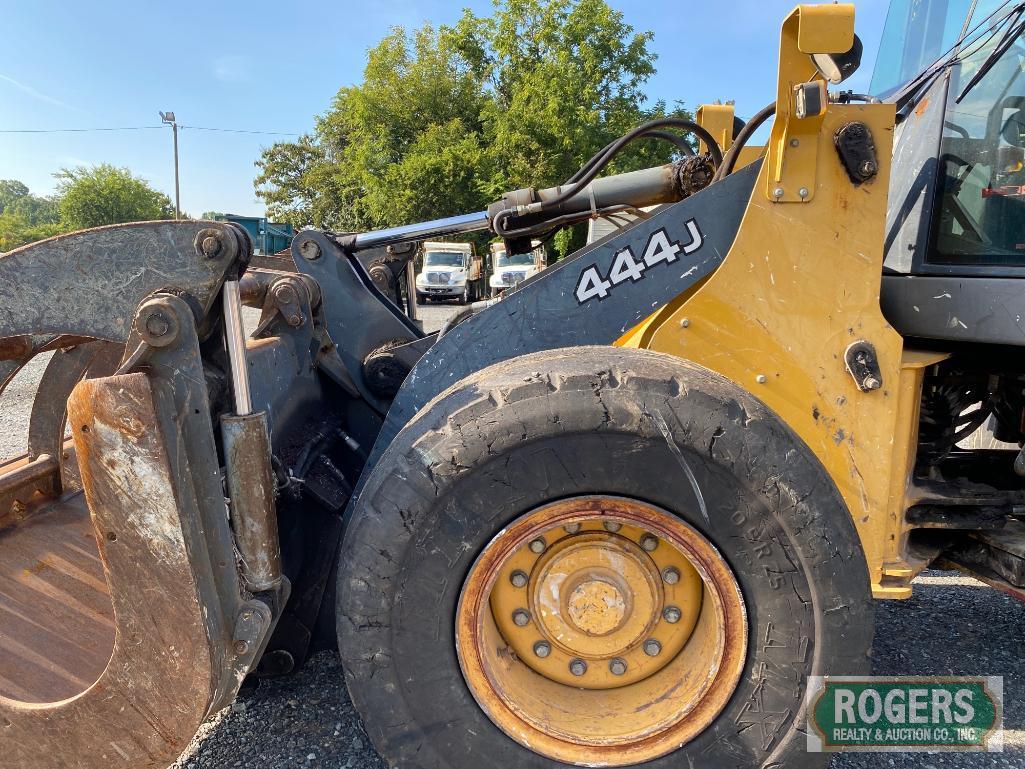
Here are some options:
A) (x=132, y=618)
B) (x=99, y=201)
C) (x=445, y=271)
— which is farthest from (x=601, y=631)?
(x=99, y=201)

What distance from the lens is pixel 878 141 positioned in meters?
1.98

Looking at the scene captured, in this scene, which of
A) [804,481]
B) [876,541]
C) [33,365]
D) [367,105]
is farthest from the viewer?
[367,105]

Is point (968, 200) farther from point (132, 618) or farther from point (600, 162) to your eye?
point (132, 618)

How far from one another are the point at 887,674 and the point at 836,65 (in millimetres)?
2372

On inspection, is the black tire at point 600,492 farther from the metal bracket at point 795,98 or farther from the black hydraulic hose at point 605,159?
the black hydraulic hose at point 605,159

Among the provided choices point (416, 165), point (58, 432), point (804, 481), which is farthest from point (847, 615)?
point (416, 165)

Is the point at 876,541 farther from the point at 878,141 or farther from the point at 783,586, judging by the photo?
the point at 878,141

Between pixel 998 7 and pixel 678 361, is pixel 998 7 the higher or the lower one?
the higher one

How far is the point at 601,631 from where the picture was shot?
1.80 meters

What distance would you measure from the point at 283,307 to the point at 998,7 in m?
2.96

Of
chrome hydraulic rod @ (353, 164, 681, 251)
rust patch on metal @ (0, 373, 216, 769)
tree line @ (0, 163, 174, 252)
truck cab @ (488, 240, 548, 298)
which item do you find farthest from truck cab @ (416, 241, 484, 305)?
tree line @ (0, 163, 174, 252)

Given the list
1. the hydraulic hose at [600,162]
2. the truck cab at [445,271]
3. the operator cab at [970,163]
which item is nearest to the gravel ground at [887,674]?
the operator cab at [970,163]

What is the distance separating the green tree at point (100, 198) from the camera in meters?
49.2

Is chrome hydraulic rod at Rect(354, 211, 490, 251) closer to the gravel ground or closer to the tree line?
the gravel ground
